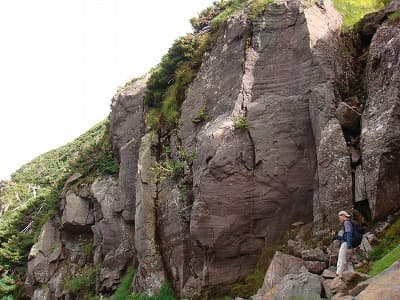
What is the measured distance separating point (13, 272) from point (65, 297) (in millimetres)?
6692

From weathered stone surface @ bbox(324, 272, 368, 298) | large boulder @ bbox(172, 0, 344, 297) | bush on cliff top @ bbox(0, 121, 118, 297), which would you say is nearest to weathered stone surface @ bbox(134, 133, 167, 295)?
large boulder @ bbox(172, 0, 344, 297)

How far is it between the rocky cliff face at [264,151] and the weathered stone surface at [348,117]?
30 millimetres

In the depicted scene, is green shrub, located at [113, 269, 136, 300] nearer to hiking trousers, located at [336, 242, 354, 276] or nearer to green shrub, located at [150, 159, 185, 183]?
green shrub, located at [150, 159, 185, 183]

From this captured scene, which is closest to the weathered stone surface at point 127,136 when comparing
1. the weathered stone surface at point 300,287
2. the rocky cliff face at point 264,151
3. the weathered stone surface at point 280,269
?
the rocky cliff face at point 264,151

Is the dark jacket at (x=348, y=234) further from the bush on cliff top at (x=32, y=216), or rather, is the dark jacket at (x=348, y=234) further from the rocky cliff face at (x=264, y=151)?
the bush on cliff top at (x=32, y=216)

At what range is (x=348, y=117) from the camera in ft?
50.4

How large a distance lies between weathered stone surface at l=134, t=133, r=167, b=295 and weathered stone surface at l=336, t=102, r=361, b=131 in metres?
8.41

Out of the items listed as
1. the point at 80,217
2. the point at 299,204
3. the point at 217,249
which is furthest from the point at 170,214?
the point at 80,217

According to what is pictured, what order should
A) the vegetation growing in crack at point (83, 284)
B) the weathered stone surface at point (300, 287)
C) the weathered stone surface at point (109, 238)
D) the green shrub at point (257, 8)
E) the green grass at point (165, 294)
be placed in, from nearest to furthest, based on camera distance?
the weathered stone surface at point (300, 287), the green grass at point (165, 294), the green shrub at point (257, 8), the weathered stone surface at point (109, 238), the vegetation growing in crack at point (83, 284)

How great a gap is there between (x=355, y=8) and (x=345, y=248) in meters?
12.1

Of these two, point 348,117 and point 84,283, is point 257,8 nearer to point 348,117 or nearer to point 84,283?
point 348,117

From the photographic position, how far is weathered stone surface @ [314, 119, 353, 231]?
14102 millimetres

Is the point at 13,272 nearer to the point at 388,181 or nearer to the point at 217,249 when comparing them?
the point at 217,249

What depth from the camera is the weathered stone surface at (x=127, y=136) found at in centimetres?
2423
